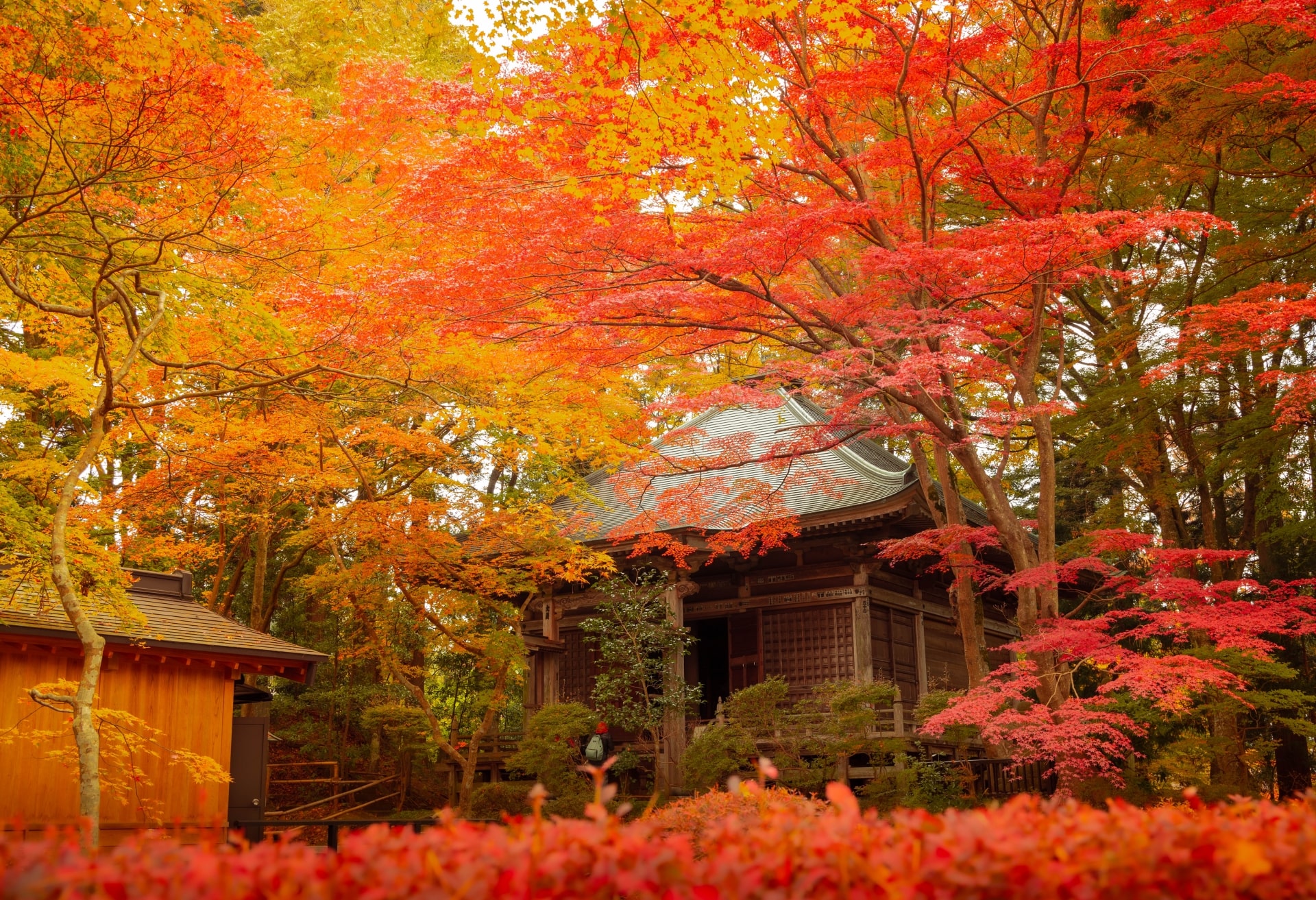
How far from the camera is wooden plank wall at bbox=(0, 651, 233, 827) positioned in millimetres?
9367

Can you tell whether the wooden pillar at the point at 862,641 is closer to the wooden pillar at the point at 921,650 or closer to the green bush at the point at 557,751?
the wooden pillar at the point at 921,650

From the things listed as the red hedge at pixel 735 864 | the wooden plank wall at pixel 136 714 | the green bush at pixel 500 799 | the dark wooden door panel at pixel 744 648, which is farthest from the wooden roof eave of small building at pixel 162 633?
the dark wooden door panel at pixel 744 648

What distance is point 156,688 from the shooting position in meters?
10.5

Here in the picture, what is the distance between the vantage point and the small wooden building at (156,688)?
9406 mm

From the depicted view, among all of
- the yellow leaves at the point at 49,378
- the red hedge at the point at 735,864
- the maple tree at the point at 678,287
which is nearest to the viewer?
the red hedge at the point at 735,864

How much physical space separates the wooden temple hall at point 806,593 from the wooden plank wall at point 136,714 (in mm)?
5704

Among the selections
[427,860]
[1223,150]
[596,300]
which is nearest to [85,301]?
[596,300]

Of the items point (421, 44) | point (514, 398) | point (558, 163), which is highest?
point (421, 44)

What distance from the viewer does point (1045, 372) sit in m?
18.8

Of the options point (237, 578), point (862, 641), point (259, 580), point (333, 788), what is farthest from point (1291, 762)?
point (237, 578)

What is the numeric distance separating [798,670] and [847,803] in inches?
527

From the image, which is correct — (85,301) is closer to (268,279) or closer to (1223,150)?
(268,279)

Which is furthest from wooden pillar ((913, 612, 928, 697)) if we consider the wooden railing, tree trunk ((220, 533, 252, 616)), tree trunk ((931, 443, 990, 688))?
tree trunk ((220, 533, 252, 616))

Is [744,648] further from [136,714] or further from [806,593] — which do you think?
[136,714]
